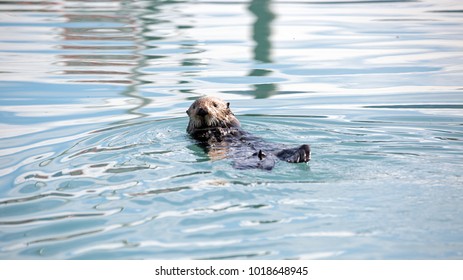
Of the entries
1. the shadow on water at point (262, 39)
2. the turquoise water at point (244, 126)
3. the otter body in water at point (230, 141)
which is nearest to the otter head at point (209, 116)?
the otter body in water at point (230, 141)

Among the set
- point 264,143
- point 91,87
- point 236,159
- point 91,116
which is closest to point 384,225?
point 236,159

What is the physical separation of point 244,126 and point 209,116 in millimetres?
828

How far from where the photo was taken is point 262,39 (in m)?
12.9

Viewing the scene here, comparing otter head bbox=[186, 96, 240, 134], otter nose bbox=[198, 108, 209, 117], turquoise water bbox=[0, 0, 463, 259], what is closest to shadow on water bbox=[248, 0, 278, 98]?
turquoise water bbox=[0, 0, 463, 259]

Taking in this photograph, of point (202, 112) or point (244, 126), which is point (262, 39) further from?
point (202, 112)

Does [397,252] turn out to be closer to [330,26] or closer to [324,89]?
[324,89]

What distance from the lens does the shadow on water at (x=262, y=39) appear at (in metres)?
9.85

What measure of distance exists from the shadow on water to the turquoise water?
49mm

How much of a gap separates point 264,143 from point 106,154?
4.60ft

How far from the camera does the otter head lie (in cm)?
736

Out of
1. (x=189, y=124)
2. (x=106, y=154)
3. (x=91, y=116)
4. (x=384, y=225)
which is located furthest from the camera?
(x=91, y=116)

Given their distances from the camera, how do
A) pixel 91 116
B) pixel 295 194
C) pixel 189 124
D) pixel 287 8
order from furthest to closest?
pixel 287 8 < pixel 91 116 < pixel 189 124 < pixel 295 194

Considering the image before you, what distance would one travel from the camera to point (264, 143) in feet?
22.4

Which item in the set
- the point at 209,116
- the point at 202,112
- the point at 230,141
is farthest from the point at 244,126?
the point at 230,141
